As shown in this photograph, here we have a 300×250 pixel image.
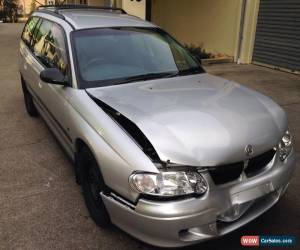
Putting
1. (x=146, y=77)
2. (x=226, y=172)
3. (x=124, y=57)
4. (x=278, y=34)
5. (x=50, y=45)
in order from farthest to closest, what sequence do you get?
(x=278, y=34) < (x=50, y=45) < (x=124, y=57) < (x=146, y=77) < (x=226, y=172)

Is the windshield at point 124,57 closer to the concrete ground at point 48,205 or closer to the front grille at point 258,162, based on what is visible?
the concrete ground at point 48,205

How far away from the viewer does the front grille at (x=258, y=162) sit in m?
2.74

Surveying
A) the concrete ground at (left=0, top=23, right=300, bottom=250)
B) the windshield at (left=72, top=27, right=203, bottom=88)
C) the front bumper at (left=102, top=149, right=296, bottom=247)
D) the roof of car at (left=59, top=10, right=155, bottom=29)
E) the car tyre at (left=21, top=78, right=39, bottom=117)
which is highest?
the roof of car at (left=59, top=10, right=155, bottom=29)

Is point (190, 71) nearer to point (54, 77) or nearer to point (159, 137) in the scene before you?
point (54, 77)

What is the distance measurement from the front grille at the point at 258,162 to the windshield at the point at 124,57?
140 centimetres

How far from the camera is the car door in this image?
374 centimetres

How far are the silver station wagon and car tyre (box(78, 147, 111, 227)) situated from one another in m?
0.01

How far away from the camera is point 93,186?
10.6ft

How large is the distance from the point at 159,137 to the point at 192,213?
22.0 inches

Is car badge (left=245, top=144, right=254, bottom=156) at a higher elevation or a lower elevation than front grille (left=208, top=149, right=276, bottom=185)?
higher

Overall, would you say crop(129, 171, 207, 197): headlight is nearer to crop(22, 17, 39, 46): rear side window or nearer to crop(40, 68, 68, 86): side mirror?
crop(40, 68, 68, 86): side mirror

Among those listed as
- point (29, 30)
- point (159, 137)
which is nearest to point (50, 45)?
point (29, 30)

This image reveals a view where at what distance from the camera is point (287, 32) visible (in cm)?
910

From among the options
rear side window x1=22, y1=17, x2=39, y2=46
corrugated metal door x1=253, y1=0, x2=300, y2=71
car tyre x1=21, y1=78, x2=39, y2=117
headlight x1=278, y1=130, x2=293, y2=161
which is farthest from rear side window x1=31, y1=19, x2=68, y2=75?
corrugated metal door x1=253, y1=0, x2=300, y2=71
